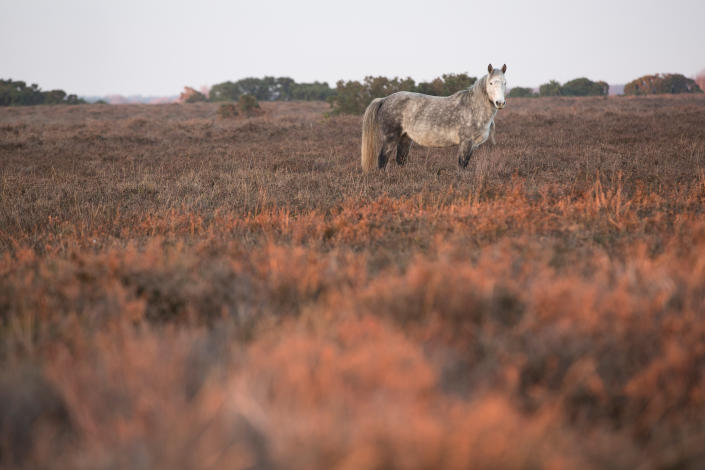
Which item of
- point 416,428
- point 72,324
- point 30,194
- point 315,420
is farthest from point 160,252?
point 30,194

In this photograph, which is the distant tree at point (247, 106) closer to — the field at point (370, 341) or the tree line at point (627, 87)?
the field at point (370, 341)

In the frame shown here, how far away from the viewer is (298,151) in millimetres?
12664

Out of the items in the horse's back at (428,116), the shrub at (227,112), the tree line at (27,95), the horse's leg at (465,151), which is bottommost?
the horse's leg at (465,151)

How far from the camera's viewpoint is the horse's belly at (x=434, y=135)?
27.8 ft

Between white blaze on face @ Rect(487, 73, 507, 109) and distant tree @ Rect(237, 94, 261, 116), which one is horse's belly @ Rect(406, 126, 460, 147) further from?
distant tree @ Rect(237, 94, 261, 116)

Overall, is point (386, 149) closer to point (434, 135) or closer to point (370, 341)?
point (434, 135)

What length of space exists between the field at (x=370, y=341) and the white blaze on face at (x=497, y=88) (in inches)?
103

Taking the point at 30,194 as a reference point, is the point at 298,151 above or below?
above

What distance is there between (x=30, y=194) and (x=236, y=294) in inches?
275

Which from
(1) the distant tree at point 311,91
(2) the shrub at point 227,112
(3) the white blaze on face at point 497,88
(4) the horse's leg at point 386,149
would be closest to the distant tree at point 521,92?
(1) the distant tree at point 311,91

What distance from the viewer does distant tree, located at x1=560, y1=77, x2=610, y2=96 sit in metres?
45.8

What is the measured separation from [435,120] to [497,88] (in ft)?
4.49

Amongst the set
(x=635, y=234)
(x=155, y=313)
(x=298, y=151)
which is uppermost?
(x=298, y=151)

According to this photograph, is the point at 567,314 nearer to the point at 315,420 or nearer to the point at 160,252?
the point at 315,420
